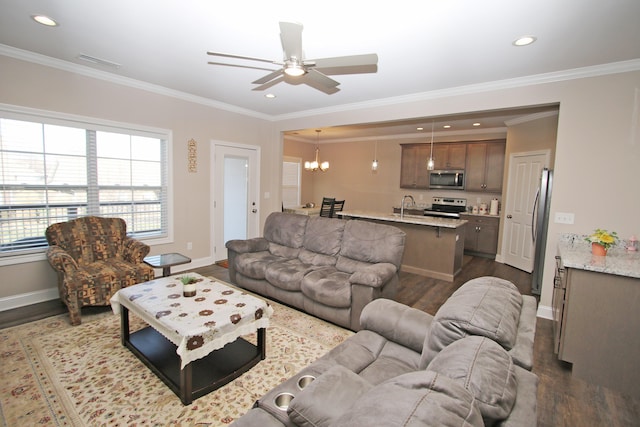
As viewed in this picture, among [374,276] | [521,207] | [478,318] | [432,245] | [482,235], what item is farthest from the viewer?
[482,235]

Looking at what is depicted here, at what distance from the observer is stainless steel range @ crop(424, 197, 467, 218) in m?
6.93

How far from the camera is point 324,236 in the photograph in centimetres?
393

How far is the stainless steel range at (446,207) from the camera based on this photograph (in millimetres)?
6926

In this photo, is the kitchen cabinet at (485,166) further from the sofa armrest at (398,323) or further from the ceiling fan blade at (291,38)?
the ceiling fan blade at (291,38)

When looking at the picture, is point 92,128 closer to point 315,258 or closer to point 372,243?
point 315,258

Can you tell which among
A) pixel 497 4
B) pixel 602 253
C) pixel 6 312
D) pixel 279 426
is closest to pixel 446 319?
pixel 279 426

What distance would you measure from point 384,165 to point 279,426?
24.8 feet

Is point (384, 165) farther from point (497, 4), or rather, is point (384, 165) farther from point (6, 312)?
point (6, 312)

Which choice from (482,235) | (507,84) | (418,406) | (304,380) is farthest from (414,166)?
(418,406)

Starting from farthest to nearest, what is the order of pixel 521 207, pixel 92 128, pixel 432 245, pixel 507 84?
pixel 521 207
pixel 432 245
pixel 92 128
pixel 507 84

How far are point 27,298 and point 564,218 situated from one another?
6149 mm

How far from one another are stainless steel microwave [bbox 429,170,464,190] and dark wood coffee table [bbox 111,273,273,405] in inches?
230

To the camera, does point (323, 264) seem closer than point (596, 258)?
No

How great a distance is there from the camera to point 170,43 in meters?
2.89
